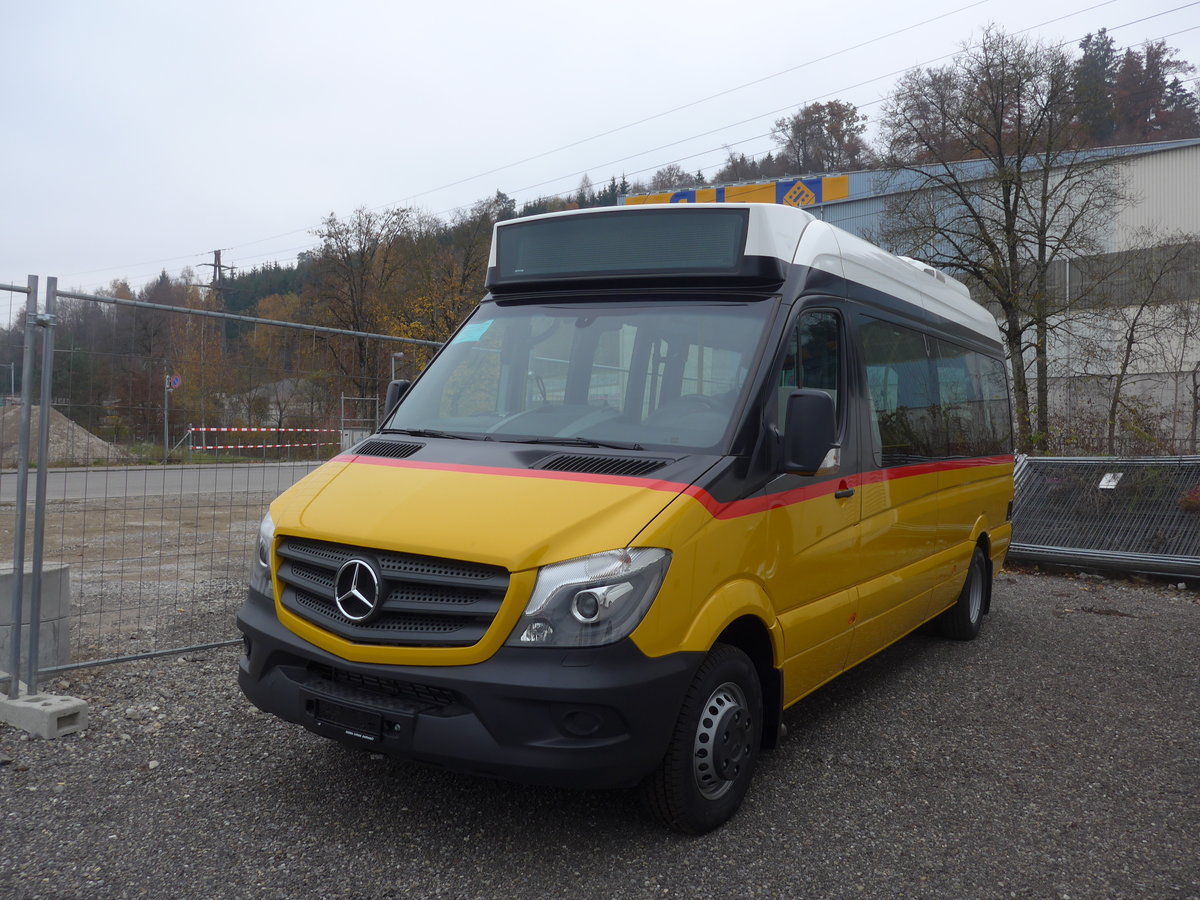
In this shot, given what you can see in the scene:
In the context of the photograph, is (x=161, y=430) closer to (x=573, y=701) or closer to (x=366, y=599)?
(x=366, y=599)

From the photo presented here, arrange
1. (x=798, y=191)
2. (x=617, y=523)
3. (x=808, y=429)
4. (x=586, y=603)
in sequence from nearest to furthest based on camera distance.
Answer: (x=586, y=603), (x=617, y=523), (x=808, y=429), (x=798, y=191)

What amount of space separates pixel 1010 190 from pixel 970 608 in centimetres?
1826

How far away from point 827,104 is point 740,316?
5841 centimetres

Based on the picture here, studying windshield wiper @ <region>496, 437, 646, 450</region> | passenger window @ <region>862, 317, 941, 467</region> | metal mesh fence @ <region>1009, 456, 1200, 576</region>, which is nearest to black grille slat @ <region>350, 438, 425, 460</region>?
windshield wiper @ <region>496, 437, 646, 450</region>

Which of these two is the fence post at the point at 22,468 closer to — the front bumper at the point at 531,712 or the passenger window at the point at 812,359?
the front bumper at the point at 531,712

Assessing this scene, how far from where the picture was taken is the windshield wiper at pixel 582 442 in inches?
163

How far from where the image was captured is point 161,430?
19.6 feet

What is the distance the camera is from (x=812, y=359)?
4.68 m

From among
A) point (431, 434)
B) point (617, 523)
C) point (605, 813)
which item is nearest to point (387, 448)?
point (431, 434)

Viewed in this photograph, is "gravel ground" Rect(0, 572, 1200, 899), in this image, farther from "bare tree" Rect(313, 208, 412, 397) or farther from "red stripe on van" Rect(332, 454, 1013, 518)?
"bare tree" Rect(313, 208, 412, 397)

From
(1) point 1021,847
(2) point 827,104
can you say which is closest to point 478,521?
(1) point 1021,847

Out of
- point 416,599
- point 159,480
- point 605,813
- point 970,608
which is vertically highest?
point 159,480

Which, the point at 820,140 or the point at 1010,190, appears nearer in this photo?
the point at 1010,190

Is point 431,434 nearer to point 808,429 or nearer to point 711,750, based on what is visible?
point 808,429
